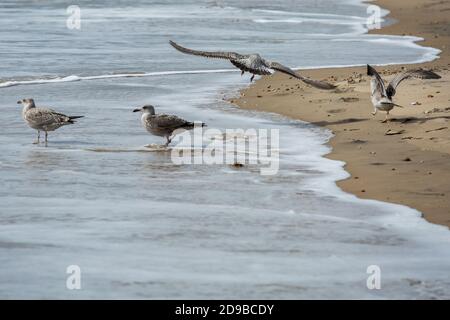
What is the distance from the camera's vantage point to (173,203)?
9.71 m

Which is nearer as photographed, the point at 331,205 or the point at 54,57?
the point at 331,205

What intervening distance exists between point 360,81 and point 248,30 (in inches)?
501

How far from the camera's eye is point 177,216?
9.19 metres

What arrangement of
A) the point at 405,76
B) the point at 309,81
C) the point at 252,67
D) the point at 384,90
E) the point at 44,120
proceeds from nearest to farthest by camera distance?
the point at 44,120 → the point at 384,90 → the point at 405,76 → the point at 309,81 → the point at 252,67

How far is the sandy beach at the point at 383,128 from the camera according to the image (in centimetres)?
1012

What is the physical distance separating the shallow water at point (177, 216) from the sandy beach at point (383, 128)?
0.91ft

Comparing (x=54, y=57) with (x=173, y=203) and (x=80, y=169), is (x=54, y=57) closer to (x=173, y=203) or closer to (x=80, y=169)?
(x=80, y=169)

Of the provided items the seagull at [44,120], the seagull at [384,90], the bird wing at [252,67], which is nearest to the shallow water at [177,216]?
the seagull at [44,120]

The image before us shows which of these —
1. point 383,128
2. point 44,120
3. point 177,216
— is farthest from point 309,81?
point 177,216

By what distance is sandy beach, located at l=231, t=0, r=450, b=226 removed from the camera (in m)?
10.1

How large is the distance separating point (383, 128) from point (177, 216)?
16.2 feet

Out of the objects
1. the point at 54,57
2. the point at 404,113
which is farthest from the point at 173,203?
the point at 54,57

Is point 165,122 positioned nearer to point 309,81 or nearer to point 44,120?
point 44,120

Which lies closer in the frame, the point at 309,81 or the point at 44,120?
the point at 44,120
